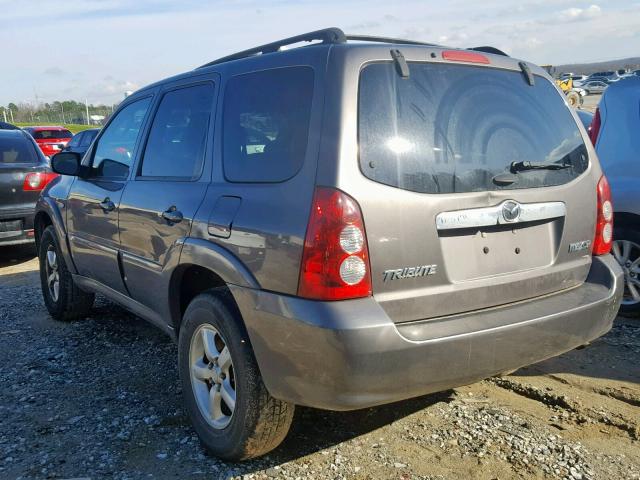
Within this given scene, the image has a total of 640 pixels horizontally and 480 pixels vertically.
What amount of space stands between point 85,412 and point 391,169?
2.40 m

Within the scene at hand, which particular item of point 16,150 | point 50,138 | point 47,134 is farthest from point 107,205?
point 47,134

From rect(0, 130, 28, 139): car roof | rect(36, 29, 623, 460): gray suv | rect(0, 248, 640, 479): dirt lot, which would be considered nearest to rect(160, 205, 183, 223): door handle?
rect(36, 29, 623, 460): gray suv

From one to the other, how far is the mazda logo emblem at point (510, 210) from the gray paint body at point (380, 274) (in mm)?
43

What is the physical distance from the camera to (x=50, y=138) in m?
22.7

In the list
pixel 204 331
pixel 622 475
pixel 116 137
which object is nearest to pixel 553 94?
pixel 622 475

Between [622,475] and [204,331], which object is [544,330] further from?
[204,331]

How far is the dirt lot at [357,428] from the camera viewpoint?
294 cm

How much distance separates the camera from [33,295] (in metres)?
6.48

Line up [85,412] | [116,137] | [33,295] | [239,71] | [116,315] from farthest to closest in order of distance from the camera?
[33,295] < [116,315] < [116,137] < [85,412] < [239,71]

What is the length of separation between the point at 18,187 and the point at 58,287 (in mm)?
3305

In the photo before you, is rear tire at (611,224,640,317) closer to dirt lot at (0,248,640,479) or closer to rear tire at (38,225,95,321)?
dirt lot at (0,248,640,479)

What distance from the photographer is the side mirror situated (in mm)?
4590

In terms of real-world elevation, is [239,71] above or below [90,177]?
above

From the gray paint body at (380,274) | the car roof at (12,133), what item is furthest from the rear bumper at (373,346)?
the car roof at (12,133)
